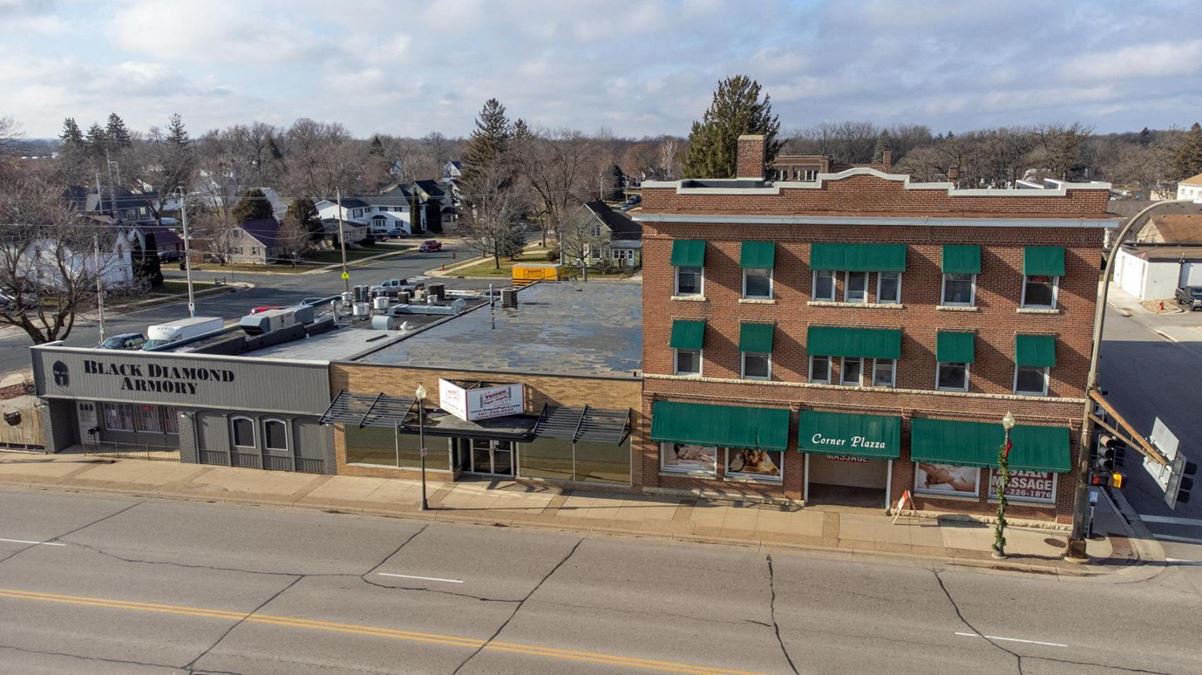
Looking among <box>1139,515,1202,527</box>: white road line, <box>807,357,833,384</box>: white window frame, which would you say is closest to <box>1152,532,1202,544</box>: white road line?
<box>1139,515,1202,527</box>: white road line

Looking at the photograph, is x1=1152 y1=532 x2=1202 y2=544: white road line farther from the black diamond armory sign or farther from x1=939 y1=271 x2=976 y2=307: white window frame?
the black diamond armory sign

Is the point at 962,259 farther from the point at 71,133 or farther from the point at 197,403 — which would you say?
the point at 71,133

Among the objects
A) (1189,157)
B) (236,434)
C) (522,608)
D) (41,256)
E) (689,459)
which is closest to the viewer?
(522,608)

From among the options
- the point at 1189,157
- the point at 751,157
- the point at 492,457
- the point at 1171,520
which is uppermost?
the point at 1189,157

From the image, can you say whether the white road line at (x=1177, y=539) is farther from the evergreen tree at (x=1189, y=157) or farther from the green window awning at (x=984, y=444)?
the evergreen tree at (x=1189, y=157)

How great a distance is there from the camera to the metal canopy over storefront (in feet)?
86.4

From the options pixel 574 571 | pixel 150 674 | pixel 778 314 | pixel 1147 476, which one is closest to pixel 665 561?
pixel 574 571

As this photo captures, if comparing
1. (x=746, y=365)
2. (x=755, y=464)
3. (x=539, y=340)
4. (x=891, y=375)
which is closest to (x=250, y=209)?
Result: (x=539, y=340)

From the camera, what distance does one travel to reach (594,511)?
26.0 m

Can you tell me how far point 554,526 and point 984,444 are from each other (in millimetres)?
12548

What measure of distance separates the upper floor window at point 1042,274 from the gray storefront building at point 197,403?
857 inches

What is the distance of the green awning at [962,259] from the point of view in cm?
2352

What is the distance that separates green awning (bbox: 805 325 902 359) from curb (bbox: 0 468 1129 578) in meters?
5.53

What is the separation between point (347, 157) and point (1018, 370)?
5556 inches
